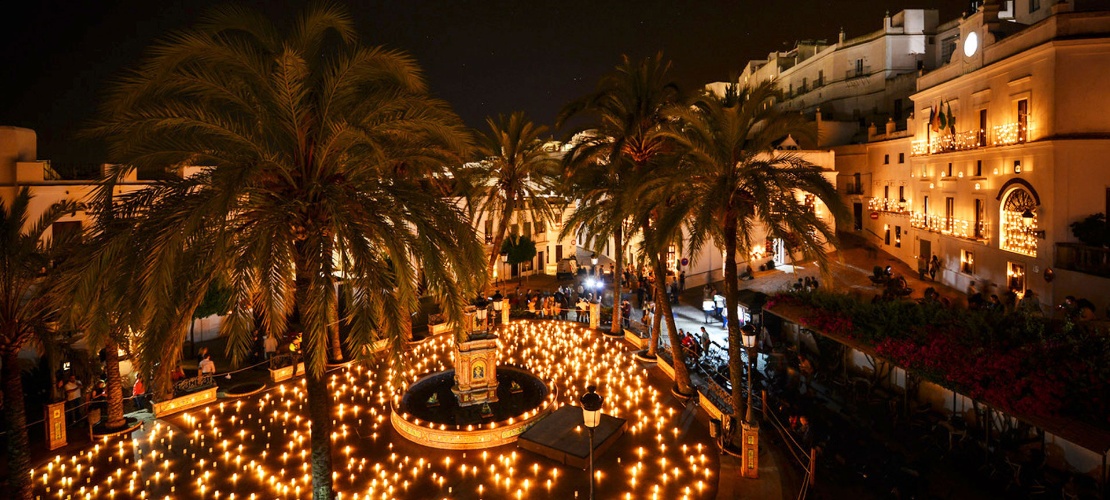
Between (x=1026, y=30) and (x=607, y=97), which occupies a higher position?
(x=1026, y=30)

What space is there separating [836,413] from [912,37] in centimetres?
4184

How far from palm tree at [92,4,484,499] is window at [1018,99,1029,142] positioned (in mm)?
23495

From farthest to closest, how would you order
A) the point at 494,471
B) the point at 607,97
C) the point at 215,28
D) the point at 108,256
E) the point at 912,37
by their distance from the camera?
the point at 912,37 → the point at 607,97 → the point at 494,471 → the point at 215,28 → the point at 108,256

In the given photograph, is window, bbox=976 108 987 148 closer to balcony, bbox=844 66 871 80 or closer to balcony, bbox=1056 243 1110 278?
balcony, bbox=1056 243 1110 278

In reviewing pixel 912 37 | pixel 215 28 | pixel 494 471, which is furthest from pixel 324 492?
pixel 912 37

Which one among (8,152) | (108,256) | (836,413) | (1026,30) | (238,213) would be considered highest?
(1026,30)

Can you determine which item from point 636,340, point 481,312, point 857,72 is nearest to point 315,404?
point 481,312

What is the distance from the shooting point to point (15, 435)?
935cm

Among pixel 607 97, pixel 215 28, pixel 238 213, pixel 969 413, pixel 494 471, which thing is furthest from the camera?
pixel 607 97

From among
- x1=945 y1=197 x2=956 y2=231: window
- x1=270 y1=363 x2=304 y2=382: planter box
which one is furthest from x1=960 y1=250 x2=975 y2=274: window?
x1=270 y1=363 x2=304 y2=382: planter box

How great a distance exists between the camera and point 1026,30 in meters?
20.6

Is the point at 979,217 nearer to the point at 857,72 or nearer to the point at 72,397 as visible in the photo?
the point at 857,72

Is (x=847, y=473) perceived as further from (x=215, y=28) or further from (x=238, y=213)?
(x=215, y=28)

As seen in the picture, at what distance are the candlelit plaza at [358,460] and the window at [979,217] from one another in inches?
735
